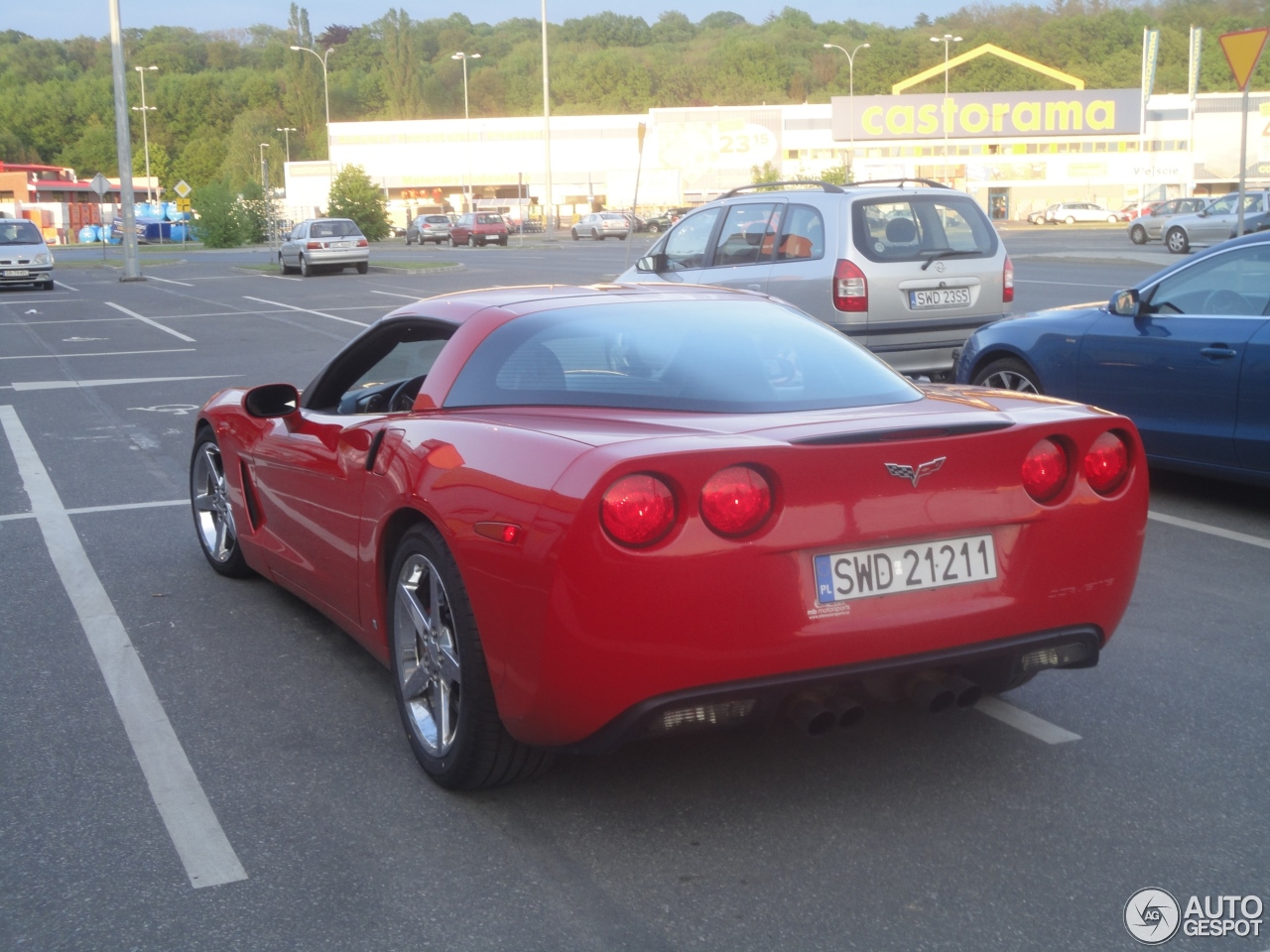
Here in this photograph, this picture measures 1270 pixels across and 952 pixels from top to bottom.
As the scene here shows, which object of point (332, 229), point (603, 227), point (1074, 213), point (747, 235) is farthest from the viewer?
point (1074, 213)

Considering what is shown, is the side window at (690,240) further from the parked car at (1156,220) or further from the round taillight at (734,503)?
the parked car at (1156,220)

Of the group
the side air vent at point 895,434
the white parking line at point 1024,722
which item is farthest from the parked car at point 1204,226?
the side air vent at point 895,434

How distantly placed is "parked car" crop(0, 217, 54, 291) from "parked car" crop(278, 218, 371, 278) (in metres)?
6.62

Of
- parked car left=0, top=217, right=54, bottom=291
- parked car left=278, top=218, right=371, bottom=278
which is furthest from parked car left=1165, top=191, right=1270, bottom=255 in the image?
parked car left=0, top=217, right=54, bottom=291

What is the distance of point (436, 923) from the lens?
2969 millimetres

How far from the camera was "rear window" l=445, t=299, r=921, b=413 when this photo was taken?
380cm

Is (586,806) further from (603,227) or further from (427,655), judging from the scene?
(603,227)

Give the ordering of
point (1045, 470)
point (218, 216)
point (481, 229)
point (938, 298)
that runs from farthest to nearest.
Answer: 1. point (218, 216)
2. point (481, 229)
3. point (938, 298)
4. point (1045, 470)

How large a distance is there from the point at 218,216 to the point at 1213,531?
215 ft

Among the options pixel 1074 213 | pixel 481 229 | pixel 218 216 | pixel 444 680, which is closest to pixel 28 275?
pixel 481 229

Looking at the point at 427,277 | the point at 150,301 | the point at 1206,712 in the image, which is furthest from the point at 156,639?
the point at 427,277

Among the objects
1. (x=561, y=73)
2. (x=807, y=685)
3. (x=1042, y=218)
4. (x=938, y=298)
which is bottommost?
(x=807, y=685)

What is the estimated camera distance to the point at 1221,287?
7020 millimetres

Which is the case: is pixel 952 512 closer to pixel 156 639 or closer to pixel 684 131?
pixel 156 639
